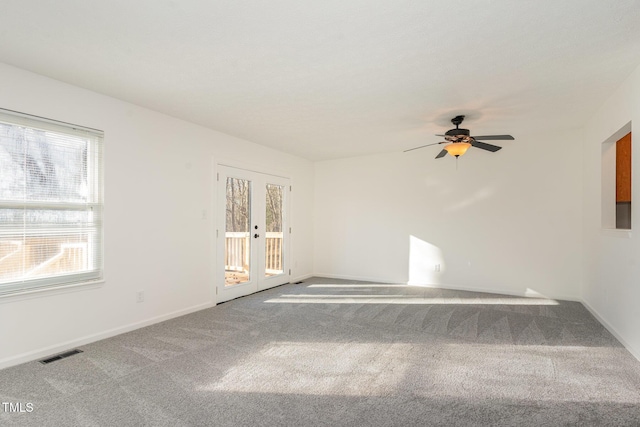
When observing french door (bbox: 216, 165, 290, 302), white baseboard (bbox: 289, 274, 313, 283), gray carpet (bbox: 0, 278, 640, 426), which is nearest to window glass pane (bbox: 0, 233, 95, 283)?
gray carpet (bbox: 0, 278, 640, 426)

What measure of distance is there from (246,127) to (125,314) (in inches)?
109

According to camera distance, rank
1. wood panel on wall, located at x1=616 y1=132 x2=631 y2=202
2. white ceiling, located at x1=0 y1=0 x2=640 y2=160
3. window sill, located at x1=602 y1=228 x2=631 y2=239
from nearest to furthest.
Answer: white ceiling, located at x1=0 y1=0 x2=640 y2=160 → window sill, located at x1=602 y1=228 x2=631 y2=239 → wood panel on wall, located at x1=616 y1=132 x2=631 y2=202

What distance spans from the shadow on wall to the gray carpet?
68.8 inches

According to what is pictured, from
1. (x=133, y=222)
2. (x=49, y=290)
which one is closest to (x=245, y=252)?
(x=133, y=222)

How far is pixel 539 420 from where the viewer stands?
209 centimetres

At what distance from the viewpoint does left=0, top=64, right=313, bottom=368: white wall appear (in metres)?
3.03

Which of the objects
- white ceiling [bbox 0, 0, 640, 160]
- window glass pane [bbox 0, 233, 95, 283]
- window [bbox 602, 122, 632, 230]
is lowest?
window glass pane [bbox 0, 233, 95, 283]

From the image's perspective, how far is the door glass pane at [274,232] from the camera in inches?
239

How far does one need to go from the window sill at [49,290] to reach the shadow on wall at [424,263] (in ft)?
16.0

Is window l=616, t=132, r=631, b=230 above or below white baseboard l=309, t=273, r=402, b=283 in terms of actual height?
above

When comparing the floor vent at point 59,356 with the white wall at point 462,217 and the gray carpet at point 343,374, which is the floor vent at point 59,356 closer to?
the gray carpet at point 343,374

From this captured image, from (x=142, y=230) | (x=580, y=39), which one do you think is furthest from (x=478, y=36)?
(x=142, y=230)

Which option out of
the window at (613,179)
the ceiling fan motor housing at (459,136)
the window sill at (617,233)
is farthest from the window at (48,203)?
the window at (613,179)

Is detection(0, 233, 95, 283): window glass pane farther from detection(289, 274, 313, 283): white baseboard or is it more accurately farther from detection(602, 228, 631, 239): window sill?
detection(602, 228, 631, 239): window sill
